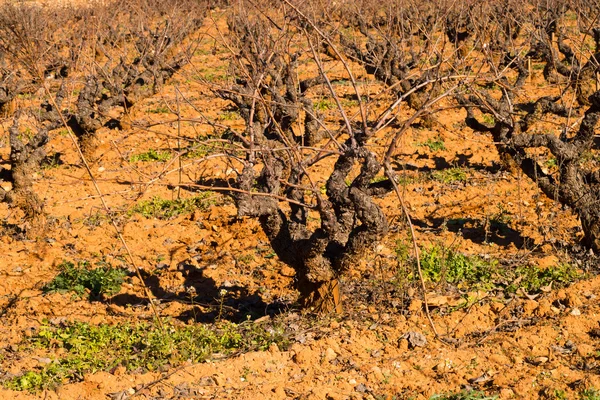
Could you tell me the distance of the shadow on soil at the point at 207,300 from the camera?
5.57 m

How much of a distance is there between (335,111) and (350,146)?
309 inches

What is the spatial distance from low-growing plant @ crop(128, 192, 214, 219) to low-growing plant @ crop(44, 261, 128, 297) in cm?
178

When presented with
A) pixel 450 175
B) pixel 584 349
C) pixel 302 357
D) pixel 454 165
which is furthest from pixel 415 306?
pixel 454 165

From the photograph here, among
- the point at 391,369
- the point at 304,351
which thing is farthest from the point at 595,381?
the point at 304,351

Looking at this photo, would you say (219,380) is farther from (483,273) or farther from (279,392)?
(483,273)

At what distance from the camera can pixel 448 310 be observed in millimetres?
5289

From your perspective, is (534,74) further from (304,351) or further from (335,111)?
(304,351)

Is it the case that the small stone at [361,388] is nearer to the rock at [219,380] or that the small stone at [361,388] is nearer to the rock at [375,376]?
the rock at [375,376]

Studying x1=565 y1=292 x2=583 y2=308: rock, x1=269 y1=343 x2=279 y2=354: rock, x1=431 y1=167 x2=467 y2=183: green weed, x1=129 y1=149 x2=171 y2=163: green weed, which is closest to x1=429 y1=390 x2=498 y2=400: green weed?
x1=269 y1=343 x2=279 y2=354: rock

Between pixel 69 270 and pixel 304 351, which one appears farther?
pixel 69 270

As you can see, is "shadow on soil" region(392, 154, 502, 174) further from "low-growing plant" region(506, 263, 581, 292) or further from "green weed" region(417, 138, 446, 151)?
"low-growing plant" region(506, 263, 581, 292)

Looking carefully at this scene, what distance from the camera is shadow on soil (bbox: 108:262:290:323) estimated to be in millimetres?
5566

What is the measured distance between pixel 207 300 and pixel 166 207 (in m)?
2.42

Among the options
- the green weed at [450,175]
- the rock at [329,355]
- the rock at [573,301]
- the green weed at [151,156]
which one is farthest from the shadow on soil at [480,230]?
the green weed at [151,156]
